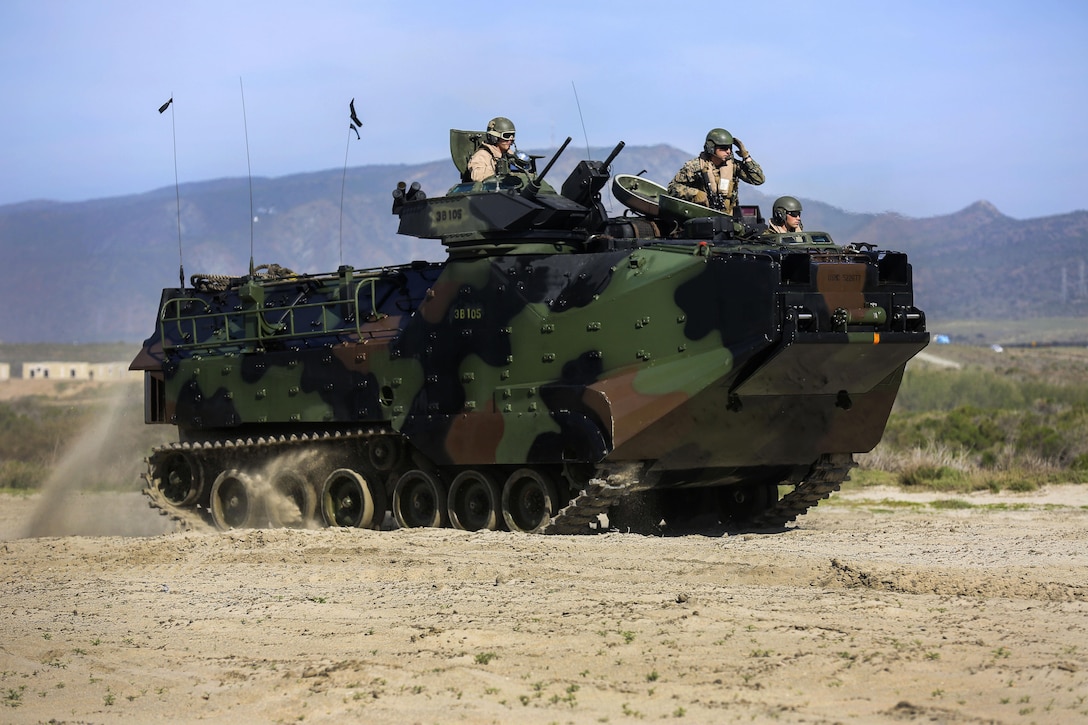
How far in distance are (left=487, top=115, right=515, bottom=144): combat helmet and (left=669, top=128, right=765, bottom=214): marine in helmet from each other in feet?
6.40

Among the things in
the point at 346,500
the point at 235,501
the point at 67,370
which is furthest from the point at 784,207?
the point at 67,370

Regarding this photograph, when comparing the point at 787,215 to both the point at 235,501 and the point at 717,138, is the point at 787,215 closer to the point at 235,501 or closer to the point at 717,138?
the point at 717,138

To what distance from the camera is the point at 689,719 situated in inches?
316

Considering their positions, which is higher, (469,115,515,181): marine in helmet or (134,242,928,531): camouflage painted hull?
(469,115,515,181): marine in helmet

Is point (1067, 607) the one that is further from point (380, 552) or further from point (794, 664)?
point (380, 552)

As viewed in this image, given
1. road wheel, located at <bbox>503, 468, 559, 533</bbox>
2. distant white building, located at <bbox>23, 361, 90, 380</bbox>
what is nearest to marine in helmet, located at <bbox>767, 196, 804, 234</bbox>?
road wheel, located at <bbox>503, 468, 559, 533</bbox>

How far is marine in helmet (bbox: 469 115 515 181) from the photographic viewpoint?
17750mm

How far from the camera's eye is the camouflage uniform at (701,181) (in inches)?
693

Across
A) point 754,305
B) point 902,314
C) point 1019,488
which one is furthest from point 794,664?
point 1019,488

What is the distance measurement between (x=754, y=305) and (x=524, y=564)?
10.4 ft

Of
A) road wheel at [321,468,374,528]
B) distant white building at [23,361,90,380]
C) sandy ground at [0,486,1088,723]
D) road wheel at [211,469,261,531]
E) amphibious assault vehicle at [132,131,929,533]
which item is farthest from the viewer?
distant white building at [23,361,90,380]

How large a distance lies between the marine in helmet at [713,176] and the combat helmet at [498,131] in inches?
76.8

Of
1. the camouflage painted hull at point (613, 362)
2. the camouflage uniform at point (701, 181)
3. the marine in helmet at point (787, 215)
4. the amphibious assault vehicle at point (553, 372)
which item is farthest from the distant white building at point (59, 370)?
the marine in helmet at point (787, 215)

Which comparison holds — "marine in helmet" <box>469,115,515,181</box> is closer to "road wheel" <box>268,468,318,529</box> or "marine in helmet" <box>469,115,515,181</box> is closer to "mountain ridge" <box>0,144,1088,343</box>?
"road wheel" <box>268,468,318,529</box>
